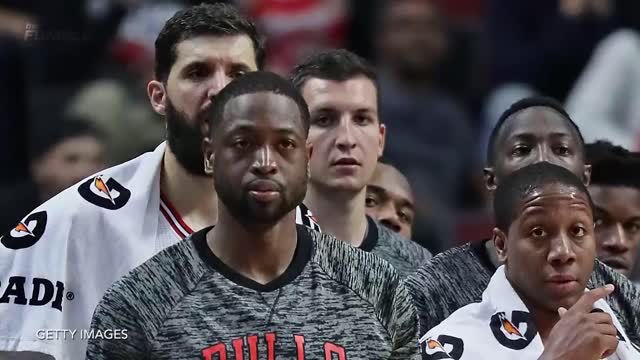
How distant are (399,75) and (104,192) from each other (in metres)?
4.10

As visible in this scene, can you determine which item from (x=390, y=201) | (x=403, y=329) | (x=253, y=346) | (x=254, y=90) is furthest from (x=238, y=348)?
(x=390, y=201)

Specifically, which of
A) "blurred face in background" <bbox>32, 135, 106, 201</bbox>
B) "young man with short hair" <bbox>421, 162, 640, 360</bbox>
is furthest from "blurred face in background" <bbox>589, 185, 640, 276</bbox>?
"blurred face in background" <bbox>32, 135, 106, 201</bbox>

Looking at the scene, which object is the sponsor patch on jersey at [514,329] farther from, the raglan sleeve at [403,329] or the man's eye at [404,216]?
the man's eye at [404,216]

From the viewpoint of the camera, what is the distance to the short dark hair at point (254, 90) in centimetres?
492

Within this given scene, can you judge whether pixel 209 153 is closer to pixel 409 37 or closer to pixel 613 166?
pixel 613 166

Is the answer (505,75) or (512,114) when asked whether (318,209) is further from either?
(505,75)

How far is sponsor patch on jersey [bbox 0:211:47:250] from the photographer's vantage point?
562 centimetres

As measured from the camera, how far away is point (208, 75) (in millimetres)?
5676

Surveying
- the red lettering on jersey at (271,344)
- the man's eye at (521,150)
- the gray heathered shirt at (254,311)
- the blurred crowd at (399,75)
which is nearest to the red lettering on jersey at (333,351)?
the gray heathered shirt at (254,311)

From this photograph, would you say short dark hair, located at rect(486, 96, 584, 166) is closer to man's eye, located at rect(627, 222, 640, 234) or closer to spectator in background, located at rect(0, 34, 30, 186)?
man's eye, located at rect(627, 222, 640, 234)

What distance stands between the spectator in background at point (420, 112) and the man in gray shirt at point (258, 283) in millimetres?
4500

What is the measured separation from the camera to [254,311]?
15.4ft

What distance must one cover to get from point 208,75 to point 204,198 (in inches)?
16.4

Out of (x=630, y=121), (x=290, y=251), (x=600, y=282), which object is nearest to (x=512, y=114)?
(x=600, y=282)
